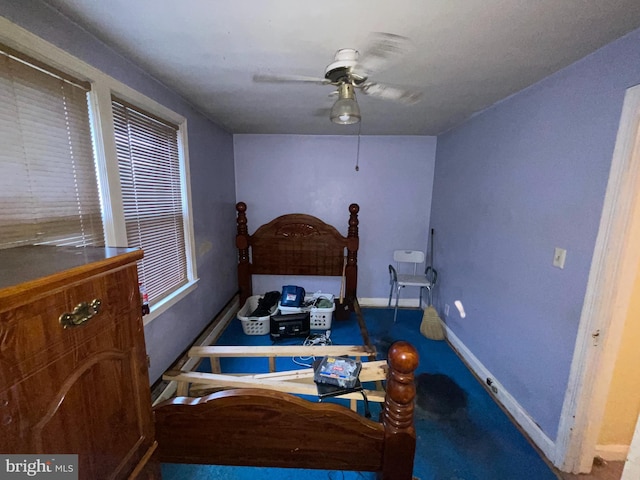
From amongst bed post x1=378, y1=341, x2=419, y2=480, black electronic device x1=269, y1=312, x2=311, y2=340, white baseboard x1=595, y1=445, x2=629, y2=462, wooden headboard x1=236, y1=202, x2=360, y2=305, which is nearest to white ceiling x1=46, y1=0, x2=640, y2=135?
bed post x1=378, y1=341, x2=419, y2=480

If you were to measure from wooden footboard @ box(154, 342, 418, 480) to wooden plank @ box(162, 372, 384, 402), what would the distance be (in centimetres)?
35

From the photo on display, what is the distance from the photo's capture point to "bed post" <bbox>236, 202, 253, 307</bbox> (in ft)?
10.3

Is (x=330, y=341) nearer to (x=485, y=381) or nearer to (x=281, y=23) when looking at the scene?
(x=485, y=381)

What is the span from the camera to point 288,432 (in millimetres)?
994

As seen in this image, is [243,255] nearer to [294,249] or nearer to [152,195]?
[294,249]

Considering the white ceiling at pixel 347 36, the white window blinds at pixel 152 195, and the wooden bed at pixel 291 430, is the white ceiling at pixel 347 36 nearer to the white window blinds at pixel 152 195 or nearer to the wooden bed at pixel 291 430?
the white window blinds at pixel 152 195

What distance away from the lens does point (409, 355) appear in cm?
91

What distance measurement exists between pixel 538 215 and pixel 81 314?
2176 mm

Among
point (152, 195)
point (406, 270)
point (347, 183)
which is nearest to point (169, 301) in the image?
point (152, 195)

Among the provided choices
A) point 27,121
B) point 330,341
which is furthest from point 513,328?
point 27,121

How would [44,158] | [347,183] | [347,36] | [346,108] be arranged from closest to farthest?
[44,158], [347,36], [346,108], [347,183]

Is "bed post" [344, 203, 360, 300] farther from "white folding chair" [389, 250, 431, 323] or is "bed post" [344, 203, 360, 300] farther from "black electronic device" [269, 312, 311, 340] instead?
"black electronic device" [269, 312, 311, 340]

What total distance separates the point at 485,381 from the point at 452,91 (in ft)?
7.17

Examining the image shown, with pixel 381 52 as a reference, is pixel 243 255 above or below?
below
